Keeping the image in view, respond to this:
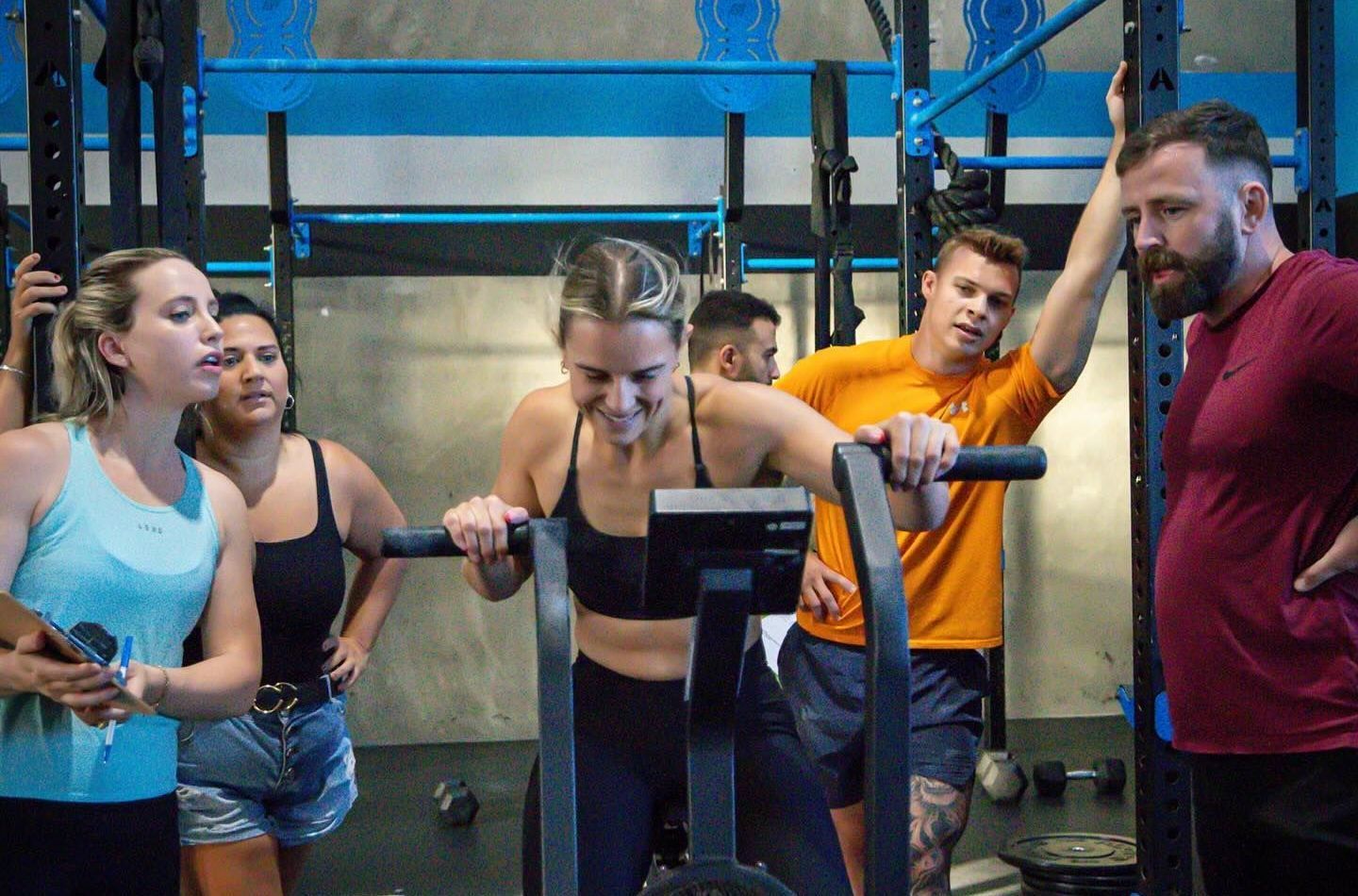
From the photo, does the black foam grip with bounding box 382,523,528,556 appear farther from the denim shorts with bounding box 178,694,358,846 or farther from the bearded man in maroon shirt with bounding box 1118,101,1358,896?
the bearded man in maroon shirt with bounding box 1118,101,1358,896

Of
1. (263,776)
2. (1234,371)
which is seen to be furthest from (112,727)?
(1234,371)

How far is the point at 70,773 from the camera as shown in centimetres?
176

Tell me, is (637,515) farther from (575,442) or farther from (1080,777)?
(1080,777)

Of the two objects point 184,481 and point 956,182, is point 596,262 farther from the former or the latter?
point 956,182

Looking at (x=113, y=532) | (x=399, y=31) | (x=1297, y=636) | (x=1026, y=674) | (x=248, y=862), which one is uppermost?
(x=399, y=31)

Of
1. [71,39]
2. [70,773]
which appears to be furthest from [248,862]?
[71,39]

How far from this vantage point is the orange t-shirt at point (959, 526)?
2588 millimetres

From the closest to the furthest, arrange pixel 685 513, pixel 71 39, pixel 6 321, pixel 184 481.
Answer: pixel 685 513 < pixel 184 481 < pixel 71 39 < pixel 6 321

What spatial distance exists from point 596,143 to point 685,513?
198 inches

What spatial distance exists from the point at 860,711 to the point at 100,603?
1.42m

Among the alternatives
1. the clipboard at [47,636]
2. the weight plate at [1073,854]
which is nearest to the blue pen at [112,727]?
the clipboard at [47,636]

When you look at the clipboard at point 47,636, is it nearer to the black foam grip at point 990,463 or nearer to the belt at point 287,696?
the belt at point 287,696

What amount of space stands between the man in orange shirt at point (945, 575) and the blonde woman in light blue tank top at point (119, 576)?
114 cm

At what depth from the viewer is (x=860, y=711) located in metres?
2.60
